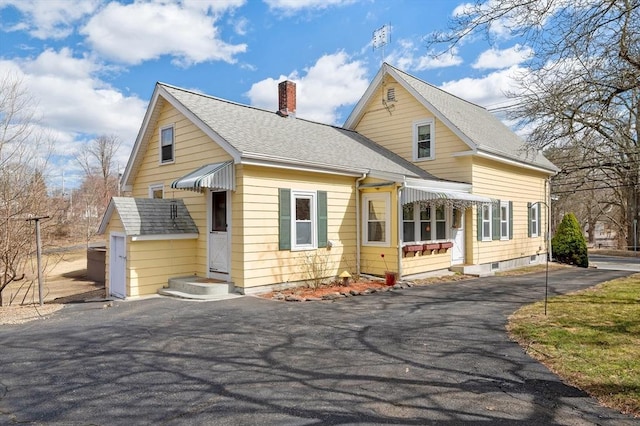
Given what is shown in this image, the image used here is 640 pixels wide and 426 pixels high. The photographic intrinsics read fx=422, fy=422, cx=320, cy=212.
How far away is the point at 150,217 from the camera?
11312 mm

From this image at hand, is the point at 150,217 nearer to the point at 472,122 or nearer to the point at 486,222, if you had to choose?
the point at 486,222

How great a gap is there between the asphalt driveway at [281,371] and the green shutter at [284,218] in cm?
276

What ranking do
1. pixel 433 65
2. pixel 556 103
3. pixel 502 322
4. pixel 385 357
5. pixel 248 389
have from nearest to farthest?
pixel 248 389
pixel 385 357
pixel 433 65
pixel 502 322
pixel 556 103

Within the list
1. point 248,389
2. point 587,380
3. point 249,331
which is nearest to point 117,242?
point 249,331

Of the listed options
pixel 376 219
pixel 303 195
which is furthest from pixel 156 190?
pixel 376 219

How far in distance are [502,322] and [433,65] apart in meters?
4.67

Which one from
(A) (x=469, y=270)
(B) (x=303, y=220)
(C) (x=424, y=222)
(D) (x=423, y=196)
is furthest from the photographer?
(A) (x=469, y=270)

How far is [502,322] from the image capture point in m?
7.59

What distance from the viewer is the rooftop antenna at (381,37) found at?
17688 millimetres

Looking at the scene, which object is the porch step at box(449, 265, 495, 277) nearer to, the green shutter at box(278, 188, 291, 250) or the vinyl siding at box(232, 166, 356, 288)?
the vinyl siding at box(232, 166, 356, 288)

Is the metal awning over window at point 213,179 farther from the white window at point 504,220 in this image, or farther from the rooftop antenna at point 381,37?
the white window at point 504,220

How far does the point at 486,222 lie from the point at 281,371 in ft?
43.5

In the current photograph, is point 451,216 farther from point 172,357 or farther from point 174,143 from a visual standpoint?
point 172,357

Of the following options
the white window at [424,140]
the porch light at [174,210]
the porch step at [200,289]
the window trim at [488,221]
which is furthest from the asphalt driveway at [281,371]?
the white window at [424,140]
